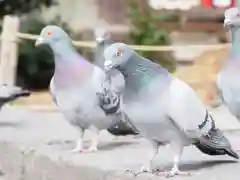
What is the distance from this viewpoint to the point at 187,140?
151 centimetres

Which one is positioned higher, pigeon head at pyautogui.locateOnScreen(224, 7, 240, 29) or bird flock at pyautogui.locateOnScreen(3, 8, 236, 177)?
pigeon head at pyautogui.locateOnScreen(224, 7, 240, 29)

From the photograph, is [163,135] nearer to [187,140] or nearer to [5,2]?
[187,140]

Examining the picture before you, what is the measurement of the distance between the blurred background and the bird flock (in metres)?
1.64

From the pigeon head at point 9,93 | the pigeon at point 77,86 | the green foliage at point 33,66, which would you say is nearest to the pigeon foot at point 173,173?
the pigeon at point 77,86

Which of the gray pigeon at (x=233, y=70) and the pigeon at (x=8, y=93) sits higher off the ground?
the gray pigeon at (x=233, y=70)

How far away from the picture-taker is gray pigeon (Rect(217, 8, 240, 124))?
5.83 ft

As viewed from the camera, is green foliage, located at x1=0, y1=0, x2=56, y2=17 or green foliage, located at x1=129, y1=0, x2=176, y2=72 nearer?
green foliage, located at x1=0, y1=0, x2=56, y2=17

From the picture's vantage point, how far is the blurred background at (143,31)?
3.68 meters

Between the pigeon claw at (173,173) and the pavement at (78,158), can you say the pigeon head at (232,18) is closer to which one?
the pavement at (78,158)

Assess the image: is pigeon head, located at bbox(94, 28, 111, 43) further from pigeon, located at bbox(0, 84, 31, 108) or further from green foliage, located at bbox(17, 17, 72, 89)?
green foliage, located at bbox(17, 17, 72, 89)

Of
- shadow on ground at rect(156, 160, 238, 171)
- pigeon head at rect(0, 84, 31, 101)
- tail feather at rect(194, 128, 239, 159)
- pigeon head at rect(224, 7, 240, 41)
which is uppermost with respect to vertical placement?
pigeon head at rect(224, 7, 240, 41)

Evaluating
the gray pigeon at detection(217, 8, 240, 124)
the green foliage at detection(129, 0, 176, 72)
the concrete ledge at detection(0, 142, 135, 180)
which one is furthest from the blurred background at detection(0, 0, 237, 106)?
the gray pigeon at detection(217, 8, 240, 124)

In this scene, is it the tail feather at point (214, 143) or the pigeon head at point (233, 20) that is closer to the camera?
the tail feather at point (214, 143)

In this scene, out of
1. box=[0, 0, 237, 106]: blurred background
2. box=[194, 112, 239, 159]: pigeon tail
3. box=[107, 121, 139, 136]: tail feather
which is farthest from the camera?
box=[0, 0, 237, 106]: blurred background
